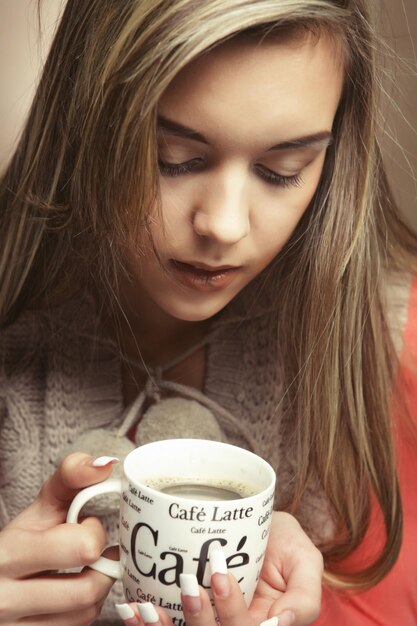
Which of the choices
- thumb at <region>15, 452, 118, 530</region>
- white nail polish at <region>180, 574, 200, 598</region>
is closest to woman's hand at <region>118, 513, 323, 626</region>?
white nail polish at <region>180, 574, 200, 598</region>

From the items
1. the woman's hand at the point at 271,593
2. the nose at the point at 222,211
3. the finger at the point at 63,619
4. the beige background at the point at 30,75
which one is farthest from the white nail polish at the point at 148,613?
the beige background at the point at 30,75

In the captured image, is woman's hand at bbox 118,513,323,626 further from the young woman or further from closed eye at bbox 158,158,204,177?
closed eye at bbox 158,158,204,177

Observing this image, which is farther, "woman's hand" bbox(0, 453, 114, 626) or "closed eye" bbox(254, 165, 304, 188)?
"closed eye" bbox(254, 165, 304, 188)

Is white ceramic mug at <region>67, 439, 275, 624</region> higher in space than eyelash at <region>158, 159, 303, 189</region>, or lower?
lower

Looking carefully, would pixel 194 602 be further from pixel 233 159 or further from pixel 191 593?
pixel 233 159

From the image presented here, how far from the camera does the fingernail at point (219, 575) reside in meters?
0.51

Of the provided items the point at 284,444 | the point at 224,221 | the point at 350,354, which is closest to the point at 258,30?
the point at 224,221

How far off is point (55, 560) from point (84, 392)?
0.36 meters

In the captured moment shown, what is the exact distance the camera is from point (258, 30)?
0.63 m

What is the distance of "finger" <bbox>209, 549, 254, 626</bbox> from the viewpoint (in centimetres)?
52

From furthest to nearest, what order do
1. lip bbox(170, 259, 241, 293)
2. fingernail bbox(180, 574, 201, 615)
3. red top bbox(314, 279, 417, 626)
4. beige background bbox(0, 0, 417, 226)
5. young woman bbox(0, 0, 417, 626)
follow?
beige background bbox(0, 0, 417, 226) → red top bbox(314, 279, 417, 626) → lip bbox(170, 259, 241, 293) → young woman bbox(0, 0, 417, 626) → fingernail bbox(180, 574, 201, 615)

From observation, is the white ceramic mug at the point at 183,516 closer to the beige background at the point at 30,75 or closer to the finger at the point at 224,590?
the finger at the point at 224,590

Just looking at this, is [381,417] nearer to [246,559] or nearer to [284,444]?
[284,444]

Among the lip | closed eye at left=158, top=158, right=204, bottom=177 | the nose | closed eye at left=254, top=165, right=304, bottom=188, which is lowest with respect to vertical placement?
the lip
